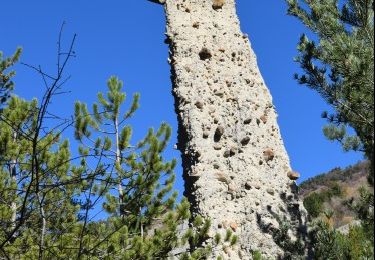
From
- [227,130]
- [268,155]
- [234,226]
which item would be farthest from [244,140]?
[234,226]

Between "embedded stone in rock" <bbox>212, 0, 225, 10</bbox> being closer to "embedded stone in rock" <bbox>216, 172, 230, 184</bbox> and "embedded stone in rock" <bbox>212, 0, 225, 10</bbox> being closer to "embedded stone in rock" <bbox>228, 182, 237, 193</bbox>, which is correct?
"embedded stone in rock" <bbox>216, 172, 230, 184</bbox>

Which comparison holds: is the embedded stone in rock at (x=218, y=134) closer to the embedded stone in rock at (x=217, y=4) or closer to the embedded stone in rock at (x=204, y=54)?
the embedded stone in rock at (x=204, y=54)

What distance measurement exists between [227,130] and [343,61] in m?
1.58

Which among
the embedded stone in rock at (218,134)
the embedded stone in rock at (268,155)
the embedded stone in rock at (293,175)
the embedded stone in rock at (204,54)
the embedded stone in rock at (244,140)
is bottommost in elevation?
the embedded stone in rock at (293,175)

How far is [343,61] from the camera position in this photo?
4.52 meters

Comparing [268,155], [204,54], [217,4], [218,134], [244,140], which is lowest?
[268,155]

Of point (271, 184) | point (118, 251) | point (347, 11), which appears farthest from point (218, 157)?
point (347, 11)

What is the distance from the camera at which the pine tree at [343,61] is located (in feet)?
14.3

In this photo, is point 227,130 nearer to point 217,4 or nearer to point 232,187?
point 232,187

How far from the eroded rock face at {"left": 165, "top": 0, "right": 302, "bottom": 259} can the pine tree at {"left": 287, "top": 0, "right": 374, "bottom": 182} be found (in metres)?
0.80

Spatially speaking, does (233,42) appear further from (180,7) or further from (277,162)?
(277,162)

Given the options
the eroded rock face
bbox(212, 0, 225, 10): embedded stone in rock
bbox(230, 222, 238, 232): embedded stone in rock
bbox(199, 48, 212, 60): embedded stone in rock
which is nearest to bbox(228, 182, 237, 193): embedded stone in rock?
the eroded rock face

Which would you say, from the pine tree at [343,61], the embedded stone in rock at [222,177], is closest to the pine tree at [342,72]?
the pine tree at [343,61]

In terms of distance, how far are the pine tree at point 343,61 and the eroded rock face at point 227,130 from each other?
2.62 ft
